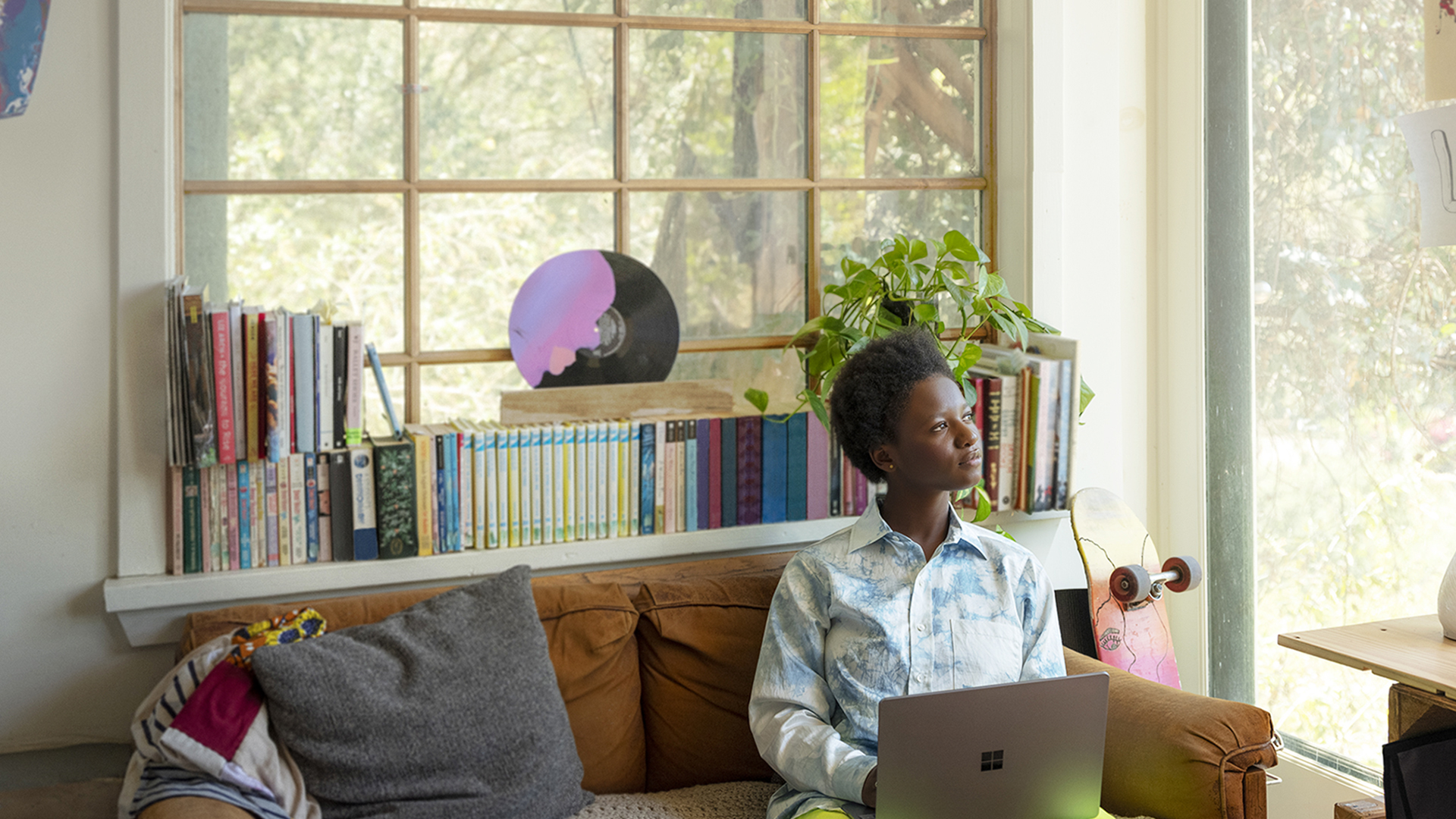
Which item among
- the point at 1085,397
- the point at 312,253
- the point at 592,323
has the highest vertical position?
the point at 312,253

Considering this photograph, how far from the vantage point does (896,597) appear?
1841 mm

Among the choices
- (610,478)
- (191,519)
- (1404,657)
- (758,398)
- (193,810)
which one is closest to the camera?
(193,810)

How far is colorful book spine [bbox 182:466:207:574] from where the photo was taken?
2.01 meters

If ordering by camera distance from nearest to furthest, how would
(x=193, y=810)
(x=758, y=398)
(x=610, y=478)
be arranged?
(x=193, y=810), (x=610, y=478), (x=758, y=398)

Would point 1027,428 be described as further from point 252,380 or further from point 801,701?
point 252,380

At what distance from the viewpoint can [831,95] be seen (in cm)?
251

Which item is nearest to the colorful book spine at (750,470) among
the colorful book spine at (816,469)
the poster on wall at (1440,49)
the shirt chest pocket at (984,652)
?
the colorful book spine at (816,469)

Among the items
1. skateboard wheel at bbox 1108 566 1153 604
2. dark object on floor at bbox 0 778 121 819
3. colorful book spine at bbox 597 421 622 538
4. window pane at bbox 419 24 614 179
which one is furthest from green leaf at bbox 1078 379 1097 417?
dark object on floor at bbox 0 778 121 819

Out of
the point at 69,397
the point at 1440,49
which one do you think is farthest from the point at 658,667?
the point at 1440,49

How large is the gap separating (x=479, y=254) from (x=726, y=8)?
77cm

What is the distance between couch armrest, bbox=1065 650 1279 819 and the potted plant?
565mm

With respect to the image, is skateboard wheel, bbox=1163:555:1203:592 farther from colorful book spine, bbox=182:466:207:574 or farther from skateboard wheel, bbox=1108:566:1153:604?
colorful book spine, bbox=182:466:207:574

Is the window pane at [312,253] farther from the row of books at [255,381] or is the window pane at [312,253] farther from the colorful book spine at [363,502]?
the colorful book spine at [363,502]

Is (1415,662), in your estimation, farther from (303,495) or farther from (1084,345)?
(303,495)
